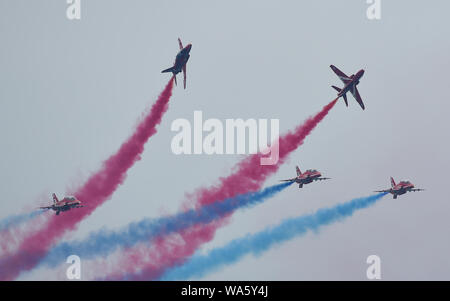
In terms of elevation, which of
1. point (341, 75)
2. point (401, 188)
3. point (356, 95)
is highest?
point (341, 75)

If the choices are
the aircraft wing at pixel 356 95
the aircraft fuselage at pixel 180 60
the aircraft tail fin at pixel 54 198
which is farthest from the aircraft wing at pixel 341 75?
the aircraft tail fin at pixel 54 198

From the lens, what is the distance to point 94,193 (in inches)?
3588

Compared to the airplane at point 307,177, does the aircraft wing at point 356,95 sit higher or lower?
higher

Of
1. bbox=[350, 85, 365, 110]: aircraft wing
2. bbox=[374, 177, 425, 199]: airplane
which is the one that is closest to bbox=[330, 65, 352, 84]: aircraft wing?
bbox=[350, 85, 365, 110]: aircraft wing

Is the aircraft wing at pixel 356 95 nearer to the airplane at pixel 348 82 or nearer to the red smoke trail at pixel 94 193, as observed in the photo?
the airplane at pixel 348 82

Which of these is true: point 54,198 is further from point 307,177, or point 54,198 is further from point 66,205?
point 307,177

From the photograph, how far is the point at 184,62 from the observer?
91.9 metres

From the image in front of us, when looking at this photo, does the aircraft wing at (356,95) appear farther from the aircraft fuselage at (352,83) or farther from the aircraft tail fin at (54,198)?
the aircraft tail fin at (54,198)

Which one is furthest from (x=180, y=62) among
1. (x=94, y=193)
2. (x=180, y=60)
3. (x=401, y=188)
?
(x=401, y=188)

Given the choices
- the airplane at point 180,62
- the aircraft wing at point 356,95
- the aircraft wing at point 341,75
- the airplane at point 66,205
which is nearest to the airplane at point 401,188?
the aircraft wing at point 356,95

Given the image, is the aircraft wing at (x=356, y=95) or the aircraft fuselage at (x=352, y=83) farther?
the aircraft wing at (x=356, y=95)

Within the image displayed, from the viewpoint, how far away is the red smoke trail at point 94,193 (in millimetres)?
88500

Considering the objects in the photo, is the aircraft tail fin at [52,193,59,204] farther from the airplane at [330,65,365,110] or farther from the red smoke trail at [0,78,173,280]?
the airplane at [330,65,365,110]
